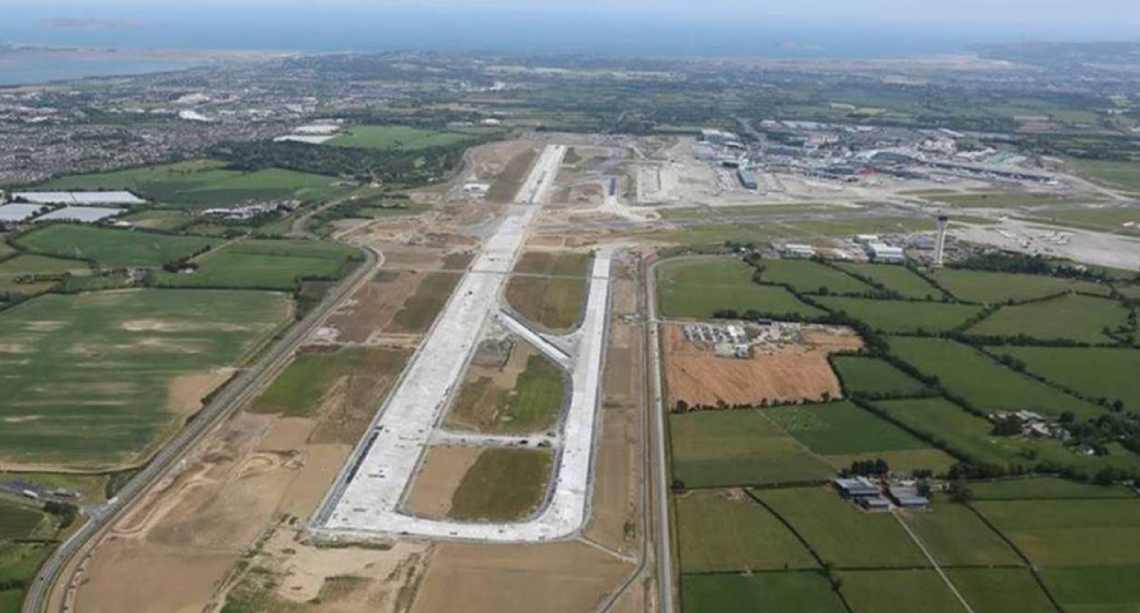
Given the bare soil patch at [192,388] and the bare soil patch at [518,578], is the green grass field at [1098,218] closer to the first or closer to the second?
the bare soil patch at [518,578]

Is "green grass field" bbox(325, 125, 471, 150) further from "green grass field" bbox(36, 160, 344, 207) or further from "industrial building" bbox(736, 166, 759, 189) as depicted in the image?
"industrial building" bbox(736, 166, 759, 189)

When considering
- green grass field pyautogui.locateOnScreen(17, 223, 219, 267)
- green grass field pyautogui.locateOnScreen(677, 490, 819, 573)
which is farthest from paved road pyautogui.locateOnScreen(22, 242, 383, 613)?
green grass field pyautogui.locateOnScreen(677, 490, 819, 573)

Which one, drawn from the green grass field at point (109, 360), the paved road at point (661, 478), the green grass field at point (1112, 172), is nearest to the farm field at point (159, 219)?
the green grass field at point (109, 360)

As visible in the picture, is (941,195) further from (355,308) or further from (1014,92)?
(1014,92)

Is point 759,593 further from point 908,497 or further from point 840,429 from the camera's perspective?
point 840,429

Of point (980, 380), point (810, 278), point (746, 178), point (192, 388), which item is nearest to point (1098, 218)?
point (746, 178)
